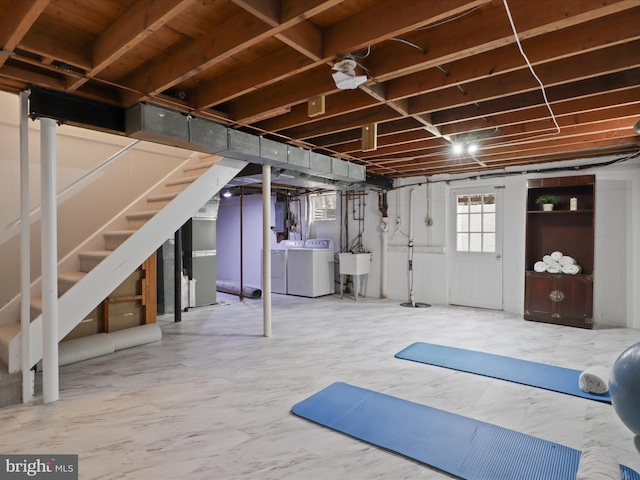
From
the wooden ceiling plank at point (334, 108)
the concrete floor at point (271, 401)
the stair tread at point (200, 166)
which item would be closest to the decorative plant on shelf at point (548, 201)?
the concrete floor at point (271, 401)

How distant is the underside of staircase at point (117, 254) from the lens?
292cm

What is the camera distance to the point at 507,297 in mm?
6172

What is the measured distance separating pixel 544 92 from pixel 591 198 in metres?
3.16

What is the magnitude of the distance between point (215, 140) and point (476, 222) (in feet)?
15.6

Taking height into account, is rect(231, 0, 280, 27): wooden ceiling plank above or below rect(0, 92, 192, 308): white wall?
above

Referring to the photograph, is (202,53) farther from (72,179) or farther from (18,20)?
(72,179)

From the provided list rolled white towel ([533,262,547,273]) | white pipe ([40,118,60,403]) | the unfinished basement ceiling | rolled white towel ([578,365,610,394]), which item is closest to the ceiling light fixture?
the unfinished basement ceiling

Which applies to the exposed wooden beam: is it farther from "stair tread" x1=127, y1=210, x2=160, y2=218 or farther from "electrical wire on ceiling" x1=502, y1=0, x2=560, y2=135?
"electrical wire on ceiling" x1=502, y1=0, x2=560, y2=135

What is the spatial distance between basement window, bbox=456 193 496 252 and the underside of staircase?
13.7 feet

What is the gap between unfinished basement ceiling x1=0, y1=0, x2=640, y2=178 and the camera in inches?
81.5

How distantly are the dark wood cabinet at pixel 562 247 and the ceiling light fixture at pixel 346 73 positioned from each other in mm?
4199

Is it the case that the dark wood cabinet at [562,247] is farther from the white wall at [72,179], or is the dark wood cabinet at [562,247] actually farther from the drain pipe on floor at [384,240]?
the white wall at [72,179]

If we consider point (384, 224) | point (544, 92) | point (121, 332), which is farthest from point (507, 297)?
point (121, 332)

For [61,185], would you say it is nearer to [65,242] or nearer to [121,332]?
[65,242]
